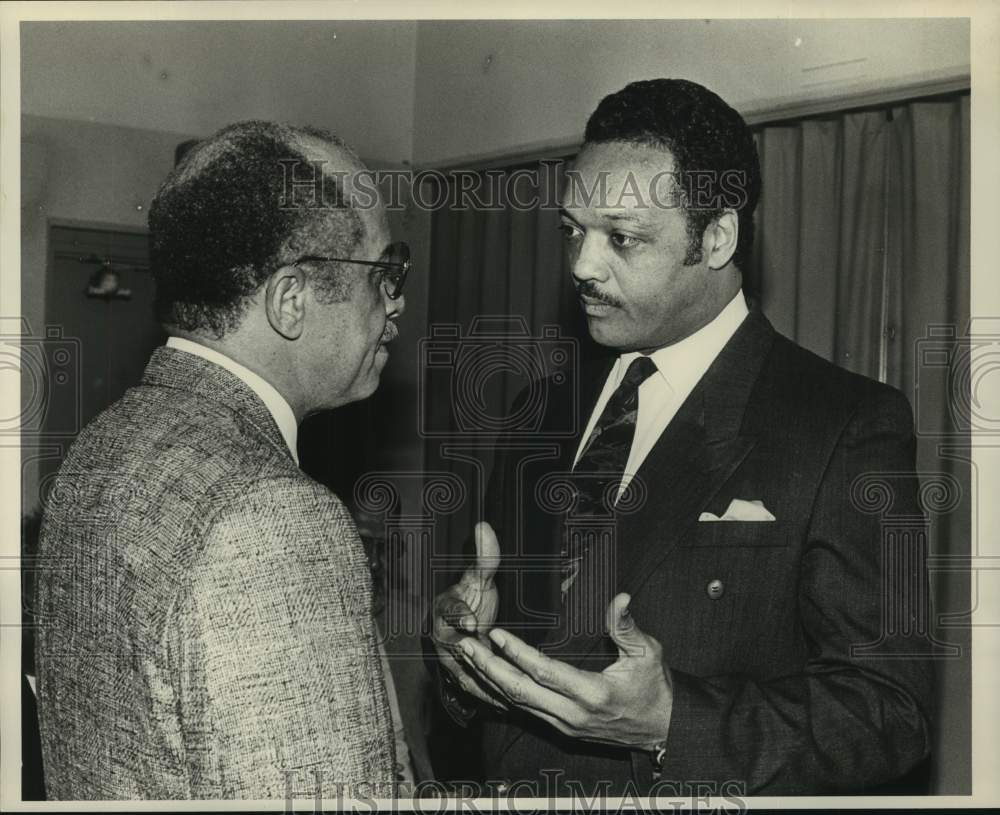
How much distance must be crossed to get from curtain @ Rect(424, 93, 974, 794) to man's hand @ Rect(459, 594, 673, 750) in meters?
0.43

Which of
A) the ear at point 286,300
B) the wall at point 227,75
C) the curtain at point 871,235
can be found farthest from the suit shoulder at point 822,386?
the wall at point 227,75

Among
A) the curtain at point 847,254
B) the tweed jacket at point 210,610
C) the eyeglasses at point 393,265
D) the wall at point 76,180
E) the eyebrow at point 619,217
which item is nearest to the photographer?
the tweed jacket at point 210,610

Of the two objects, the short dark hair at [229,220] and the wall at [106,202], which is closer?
the short dark hair at [229,220]

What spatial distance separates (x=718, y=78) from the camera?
5.37ft

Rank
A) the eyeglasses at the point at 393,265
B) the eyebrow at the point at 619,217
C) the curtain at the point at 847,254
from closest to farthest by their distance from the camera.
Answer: the eyeglasses at the point at 393,265 → the eyebrow at the point at 619,217 → the curtain at the point at 847,254

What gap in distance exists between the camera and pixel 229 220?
1113mm

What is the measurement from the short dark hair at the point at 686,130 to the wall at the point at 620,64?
187 mm

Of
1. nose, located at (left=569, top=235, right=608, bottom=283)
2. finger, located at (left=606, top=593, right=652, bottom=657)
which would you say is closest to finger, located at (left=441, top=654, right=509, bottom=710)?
finger, located at (left=606, top=593, right=652, bottom=657)

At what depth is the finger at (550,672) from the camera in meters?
1.16

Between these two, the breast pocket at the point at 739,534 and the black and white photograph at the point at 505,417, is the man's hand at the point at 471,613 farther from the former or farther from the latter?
the breast pocket at the point at 739,534

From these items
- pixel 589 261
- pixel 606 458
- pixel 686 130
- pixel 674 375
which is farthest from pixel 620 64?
pixel 606 458

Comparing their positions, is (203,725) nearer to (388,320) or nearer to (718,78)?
(388,320)

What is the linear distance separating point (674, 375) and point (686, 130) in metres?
0.35

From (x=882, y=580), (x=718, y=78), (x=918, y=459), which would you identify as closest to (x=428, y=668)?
(x=882, y=580)
